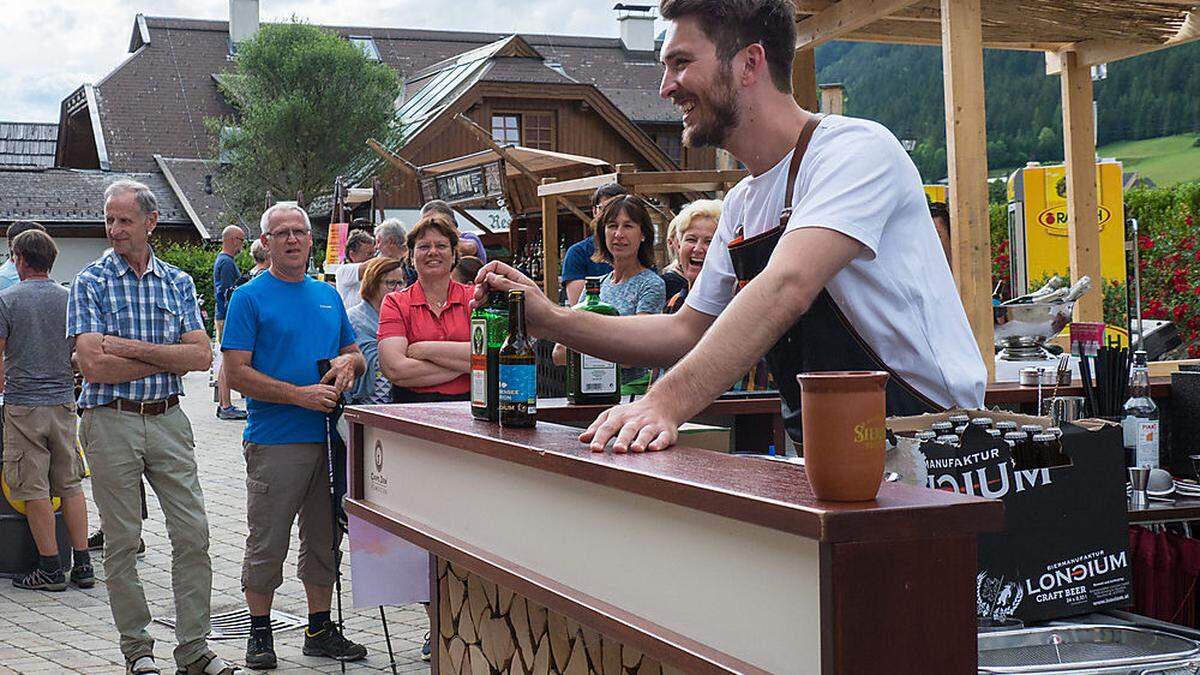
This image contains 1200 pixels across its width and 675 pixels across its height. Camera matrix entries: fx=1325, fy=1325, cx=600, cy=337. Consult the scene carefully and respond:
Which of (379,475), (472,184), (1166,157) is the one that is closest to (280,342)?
(379,475)

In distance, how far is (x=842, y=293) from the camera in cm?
269

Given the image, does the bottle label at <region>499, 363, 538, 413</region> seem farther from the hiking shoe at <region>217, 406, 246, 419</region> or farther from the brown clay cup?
the hiking shoe at <region>217, 406, 246, 419</region>

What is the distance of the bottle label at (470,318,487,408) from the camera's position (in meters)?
3.24

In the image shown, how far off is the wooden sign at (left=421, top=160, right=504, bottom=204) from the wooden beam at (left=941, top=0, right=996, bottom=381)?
867 cm

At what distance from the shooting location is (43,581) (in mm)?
8070

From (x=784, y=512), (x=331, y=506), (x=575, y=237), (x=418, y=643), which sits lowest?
(x=418, y=643)

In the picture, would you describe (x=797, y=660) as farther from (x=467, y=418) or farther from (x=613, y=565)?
(x=467, y=418)

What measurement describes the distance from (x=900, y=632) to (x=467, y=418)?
1.84 meters

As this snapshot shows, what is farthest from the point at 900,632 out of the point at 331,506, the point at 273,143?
the point at 273,143

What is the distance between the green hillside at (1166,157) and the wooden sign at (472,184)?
16.3 metres

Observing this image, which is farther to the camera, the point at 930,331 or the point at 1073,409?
the point at 1073,409

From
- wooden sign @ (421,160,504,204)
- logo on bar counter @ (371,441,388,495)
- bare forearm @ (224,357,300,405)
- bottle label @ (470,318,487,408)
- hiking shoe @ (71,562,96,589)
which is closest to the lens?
bottle label @ (470,318,487,408)

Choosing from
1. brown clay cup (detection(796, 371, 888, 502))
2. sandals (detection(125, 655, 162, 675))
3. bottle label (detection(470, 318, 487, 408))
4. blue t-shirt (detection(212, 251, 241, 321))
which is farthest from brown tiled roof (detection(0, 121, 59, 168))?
brown clay cup (detection(796, 371, 888, 502))

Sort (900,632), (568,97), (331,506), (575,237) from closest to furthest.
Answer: (900,632), (331,506), (575,237), (568,97)
